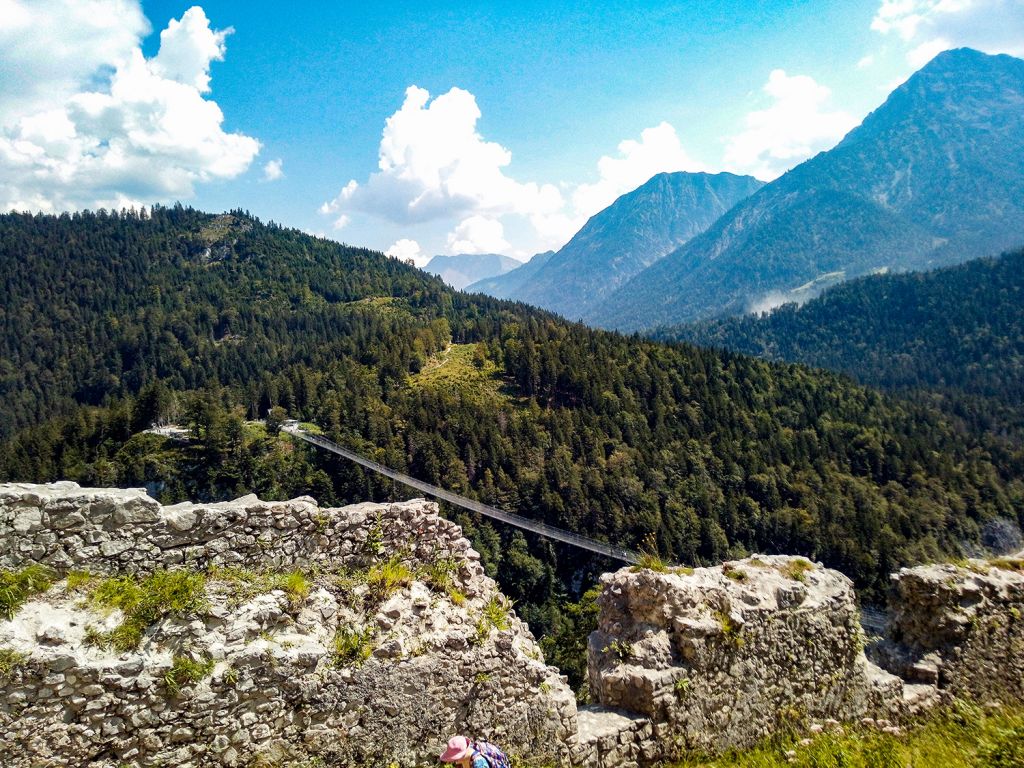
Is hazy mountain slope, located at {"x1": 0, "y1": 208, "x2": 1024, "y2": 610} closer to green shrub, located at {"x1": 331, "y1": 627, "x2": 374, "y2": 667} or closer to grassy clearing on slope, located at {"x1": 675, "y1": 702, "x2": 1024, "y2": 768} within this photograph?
grassy clearing on slope, located at {"x1": 675, "y1": 702, "x2": 1024, "y2": 768}

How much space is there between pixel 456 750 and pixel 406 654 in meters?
1.46

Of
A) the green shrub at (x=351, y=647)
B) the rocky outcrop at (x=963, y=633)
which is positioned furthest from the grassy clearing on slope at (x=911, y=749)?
the green shrub at (x=351, y=647)

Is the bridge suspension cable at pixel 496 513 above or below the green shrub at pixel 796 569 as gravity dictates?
below

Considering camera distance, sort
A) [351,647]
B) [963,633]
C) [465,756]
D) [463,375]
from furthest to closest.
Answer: [463,375], [963,633], [351,647], [465,756]

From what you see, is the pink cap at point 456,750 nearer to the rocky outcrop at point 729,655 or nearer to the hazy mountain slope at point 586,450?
the rocky outcrop at point 729,655

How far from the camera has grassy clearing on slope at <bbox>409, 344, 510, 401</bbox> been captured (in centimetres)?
11375

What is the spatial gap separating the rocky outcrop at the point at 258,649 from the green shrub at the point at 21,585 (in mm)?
116

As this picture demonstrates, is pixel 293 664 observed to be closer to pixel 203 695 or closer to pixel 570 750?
pixel 203 695

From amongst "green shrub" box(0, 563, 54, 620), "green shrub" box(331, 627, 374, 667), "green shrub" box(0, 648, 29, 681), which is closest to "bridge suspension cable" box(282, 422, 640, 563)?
"green shrub" box(331, 627, 374, 667)

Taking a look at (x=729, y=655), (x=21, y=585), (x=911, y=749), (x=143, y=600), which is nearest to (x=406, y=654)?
(x=143, y=600)

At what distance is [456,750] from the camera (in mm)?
6898

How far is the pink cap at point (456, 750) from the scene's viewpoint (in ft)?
22.4

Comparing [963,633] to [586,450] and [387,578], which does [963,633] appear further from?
[586,450]

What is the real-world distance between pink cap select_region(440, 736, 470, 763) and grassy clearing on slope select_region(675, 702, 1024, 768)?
172 inches
